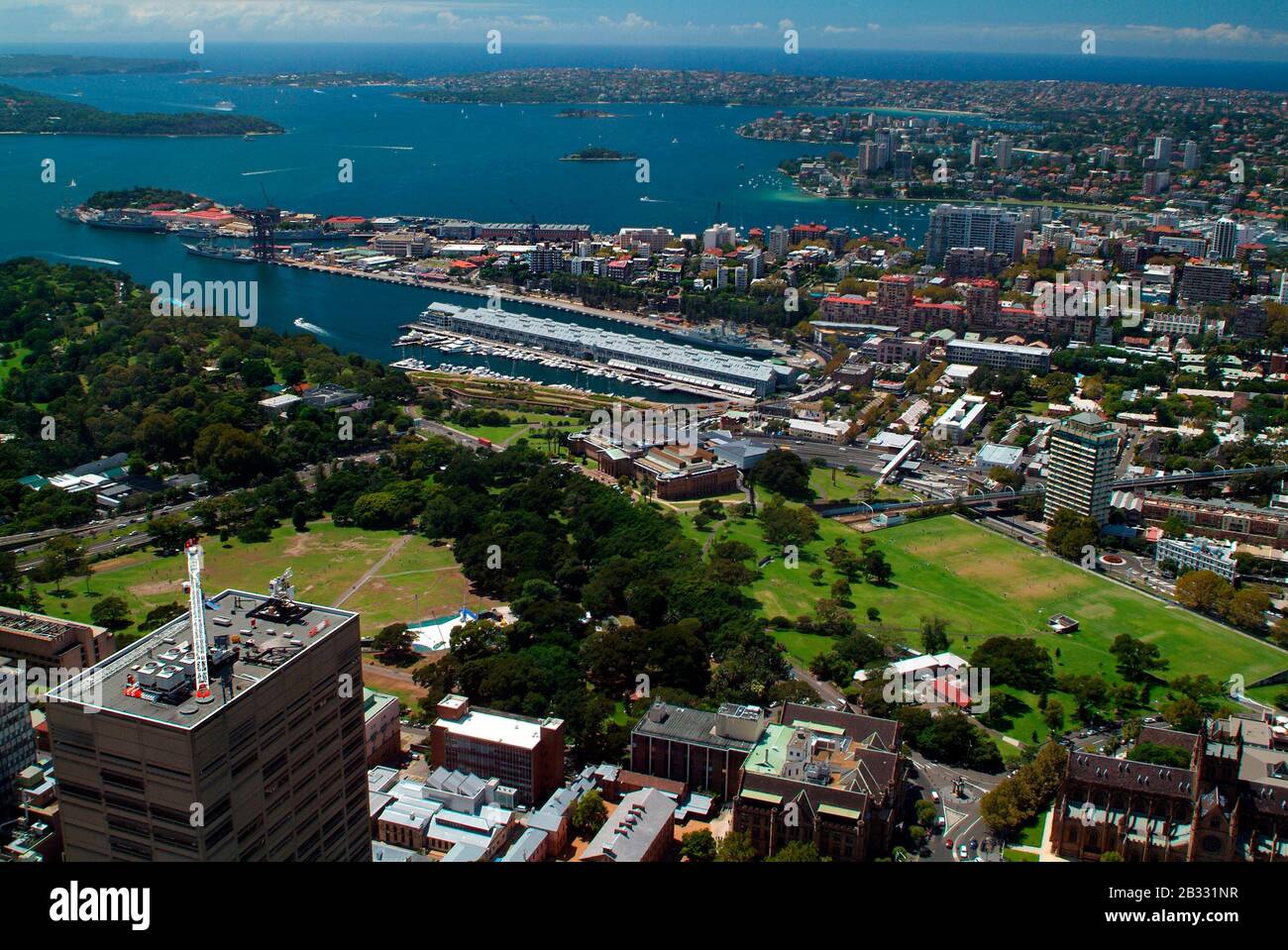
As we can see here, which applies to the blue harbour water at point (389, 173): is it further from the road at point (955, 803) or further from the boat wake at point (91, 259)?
the road at point (955, 803)

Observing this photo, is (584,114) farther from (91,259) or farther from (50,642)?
(50,642)

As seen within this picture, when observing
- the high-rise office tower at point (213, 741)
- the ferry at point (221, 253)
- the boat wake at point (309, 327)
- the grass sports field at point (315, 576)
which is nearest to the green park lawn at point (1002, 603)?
the grass sports field at point (315, 576)

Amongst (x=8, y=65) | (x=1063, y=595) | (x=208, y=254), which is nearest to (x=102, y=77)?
(x=8, y=65)

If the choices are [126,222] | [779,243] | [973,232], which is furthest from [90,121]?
[973,232]

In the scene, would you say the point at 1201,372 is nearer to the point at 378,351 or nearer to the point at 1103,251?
the point at 1103,251
